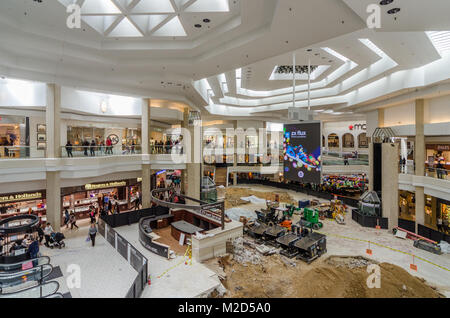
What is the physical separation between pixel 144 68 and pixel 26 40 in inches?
188

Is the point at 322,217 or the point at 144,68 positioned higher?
the point at 144,68

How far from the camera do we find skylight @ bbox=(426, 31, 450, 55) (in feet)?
34.9

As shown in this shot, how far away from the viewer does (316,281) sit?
29.1ft

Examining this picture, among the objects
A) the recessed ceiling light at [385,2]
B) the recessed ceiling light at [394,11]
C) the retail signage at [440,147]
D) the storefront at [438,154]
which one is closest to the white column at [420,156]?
the storefront at [438,154]

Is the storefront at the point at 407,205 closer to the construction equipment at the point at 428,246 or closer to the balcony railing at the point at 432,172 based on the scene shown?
the balcony railing at the point at 432,172

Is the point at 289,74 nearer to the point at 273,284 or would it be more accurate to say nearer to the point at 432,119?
the point at 432,119

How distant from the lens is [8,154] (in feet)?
39.3

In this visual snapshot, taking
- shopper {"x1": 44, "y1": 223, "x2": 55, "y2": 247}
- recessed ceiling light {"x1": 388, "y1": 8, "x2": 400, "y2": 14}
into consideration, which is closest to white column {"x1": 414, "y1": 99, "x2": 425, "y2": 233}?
recessed ceiling light {"x1": 388, "y1": 8, "x2": 400, "y2": 14}

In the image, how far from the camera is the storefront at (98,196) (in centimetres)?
1605

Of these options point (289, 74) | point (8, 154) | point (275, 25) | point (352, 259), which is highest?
point (289, 74)

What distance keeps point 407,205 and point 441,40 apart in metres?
14.0

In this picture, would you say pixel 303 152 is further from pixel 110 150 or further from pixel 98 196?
pixel 98 196

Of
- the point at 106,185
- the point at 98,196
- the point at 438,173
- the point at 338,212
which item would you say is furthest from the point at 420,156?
the point at 98,196
